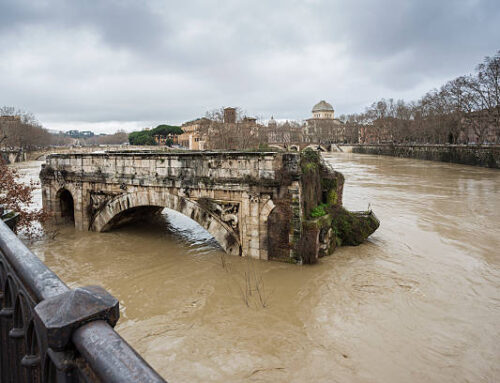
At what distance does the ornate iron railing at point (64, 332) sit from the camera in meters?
1.07

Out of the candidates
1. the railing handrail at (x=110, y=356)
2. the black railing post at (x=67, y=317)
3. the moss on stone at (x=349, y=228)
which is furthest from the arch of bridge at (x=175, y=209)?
the railing handrail at (x=110, y=356)

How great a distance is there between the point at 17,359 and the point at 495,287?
28.0ft

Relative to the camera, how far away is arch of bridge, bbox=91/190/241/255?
8.34 m

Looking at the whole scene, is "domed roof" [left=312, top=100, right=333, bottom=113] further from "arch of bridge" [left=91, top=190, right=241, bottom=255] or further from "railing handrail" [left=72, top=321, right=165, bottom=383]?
"railing handrail" [left=72, top=321, right=165, bottom=383]

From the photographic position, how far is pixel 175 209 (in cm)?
896

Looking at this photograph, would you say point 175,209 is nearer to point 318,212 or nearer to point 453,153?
point 318,212

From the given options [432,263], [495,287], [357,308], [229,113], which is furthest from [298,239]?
[229,113]

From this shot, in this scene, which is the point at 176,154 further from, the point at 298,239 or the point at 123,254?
the point at 298,239

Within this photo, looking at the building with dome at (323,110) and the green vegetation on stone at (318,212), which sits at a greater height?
the building with dome at (323,110)

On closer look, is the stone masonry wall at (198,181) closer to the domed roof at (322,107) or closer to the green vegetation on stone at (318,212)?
the green vegetation on stone at (318,212)

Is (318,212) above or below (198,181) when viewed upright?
below

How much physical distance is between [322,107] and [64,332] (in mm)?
127164

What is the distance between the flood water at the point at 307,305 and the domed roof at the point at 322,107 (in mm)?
115558

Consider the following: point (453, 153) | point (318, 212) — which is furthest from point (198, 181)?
point (453, 153)
